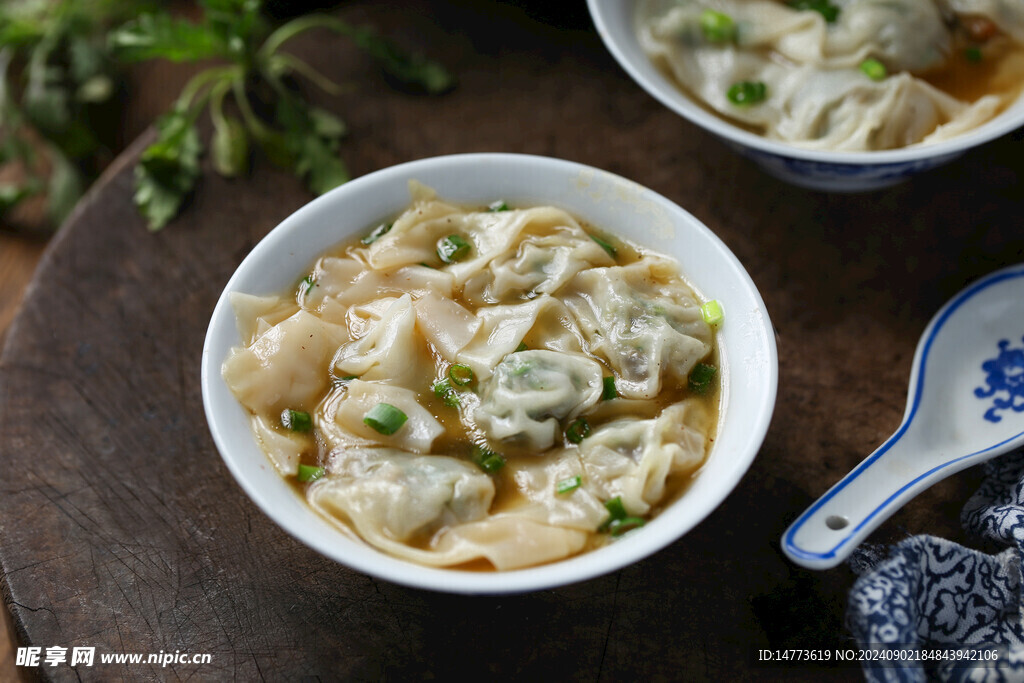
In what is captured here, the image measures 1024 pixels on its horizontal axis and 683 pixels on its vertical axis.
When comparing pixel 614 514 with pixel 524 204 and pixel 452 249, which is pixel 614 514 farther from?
pixel 524 204

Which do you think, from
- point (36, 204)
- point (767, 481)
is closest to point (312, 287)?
point (767, 481)

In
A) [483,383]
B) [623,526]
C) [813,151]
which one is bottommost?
[623,526]

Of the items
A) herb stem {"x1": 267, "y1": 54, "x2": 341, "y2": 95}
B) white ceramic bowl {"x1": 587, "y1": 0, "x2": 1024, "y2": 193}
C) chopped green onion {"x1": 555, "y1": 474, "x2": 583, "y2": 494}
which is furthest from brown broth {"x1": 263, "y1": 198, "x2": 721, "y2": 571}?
herb stem {"x1": 267, "y1": 54, "x2": 341, "y2": 95}

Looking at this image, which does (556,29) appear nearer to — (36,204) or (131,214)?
(131,214)

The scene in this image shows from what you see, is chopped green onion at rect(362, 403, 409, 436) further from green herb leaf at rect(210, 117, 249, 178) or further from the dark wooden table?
green herb leaf at rect(210, 117, 249, 178)

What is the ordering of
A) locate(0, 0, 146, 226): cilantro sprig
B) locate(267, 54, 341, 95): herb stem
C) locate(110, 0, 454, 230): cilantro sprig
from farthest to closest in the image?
locate(0, 0, 146, 226): cilantro sprig, locate(267, 54, 341, 95): herb stem, locate(110, 0, 454, 230): cilantro sprig

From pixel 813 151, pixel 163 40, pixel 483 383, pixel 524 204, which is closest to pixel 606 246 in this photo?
pixel 524 204
